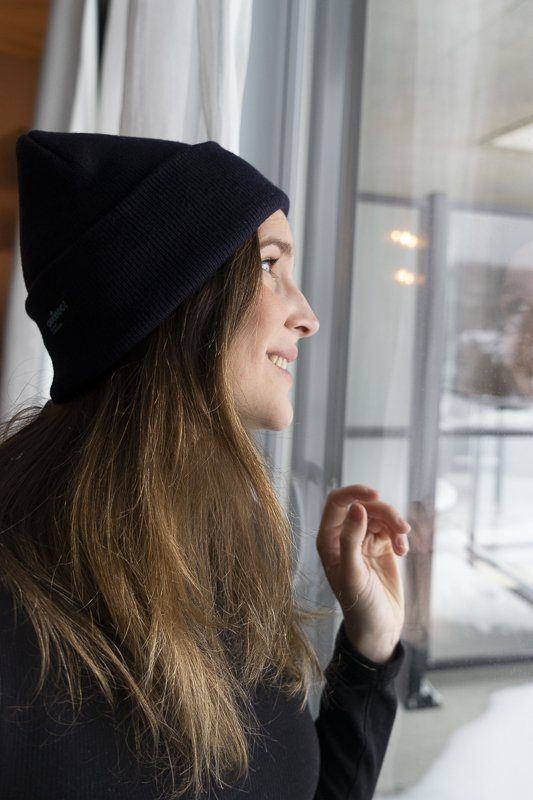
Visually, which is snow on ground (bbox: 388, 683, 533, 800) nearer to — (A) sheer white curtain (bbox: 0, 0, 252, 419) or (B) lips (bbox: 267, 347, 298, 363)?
(B) lips (bbox: 267, 347, 298, 363)

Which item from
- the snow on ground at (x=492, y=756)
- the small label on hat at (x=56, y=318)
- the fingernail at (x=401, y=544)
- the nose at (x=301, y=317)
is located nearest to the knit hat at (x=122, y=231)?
the small label on hat at (x=56, y=318)

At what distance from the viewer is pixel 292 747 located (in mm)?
723

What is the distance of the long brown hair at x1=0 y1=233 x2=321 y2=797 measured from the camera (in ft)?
2.07

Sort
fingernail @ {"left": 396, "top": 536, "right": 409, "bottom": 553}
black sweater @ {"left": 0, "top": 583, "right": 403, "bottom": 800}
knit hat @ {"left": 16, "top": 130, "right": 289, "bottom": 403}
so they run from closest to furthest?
black sweater @ {"left": 0, "top": 583, "right": 403, "bottom": 800} < knit hat @ {"left": 16, "top": 130, "right": 289, "bottom": 403} < fingernail @ {"left": 396, "top": 536, "right": 409, "bottom": 553}

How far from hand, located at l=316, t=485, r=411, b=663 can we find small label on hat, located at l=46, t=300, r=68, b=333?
38 cm

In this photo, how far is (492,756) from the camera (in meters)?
0.79

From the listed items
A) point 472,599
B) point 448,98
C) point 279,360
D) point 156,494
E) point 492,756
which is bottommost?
point 492,756

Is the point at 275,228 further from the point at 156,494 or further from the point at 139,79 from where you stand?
the point at 139,79

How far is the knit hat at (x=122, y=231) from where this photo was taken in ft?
2.28

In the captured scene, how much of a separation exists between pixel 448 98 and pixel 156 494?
58cm

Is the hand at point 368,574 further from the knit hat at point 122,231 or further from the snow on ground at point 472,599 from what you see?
the knit hat at point 122,231

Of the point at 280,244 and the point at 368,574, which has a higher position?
the point at 280,244

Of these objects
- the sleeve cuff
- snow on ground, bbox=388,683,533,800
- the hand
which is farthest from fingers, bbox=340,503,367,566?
snow on ground, bbox=388,683,533,800

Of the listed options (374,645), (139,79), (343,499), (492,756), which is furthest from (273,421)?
(139,79)
